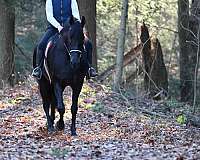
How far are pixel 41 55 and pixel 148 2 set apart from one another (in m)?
11.4

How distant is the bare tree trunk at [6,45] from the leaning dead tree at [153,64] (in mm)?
5363

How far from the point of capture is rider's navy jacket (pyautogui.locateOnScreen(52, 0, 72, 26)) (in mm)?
12805

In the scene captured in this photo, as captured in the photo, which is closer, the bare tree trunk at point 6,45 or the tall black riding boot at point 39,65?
the tall black riding boot at point 39,65

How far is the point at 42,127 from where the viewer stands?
45.1 ft

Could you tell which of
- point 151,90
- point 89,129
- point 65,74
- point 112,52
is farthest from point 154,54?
point 112,52

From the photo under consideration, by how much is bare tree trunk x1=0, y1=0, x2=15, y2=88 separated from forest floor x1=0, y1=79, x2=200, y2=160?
317 centimetres

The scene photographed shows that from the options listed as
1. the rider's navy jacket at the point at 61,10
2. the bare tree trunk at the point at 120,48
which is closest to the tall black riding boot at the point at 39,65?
the rider's navy jacket at the point at 61,10

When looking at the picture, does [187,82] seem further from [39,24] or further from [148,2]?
[39,24]

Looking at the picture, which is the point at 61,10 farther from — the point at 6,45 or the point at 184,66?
the point at 184,66

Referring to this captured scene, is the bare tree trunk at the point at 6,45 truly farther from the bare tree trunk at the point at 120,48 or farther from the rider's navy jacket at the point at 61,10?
the rider's navy jacket at the point at 61,10

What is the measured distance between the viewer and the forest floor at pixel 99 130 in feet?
32.8

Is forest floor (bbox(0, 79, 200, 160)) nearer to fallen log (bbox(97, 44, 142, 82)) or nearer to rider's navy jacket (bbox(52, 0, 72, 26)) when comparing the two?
fallen log (bbox(97, 44, 142, 82))

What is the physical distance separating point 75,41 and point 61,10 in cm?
131

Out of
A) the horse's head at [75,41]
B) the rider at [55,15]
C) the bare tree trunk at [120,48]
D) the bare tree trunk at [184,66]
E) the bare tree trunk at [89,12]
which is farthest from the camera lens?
the bare tree trunk at [184,66]
